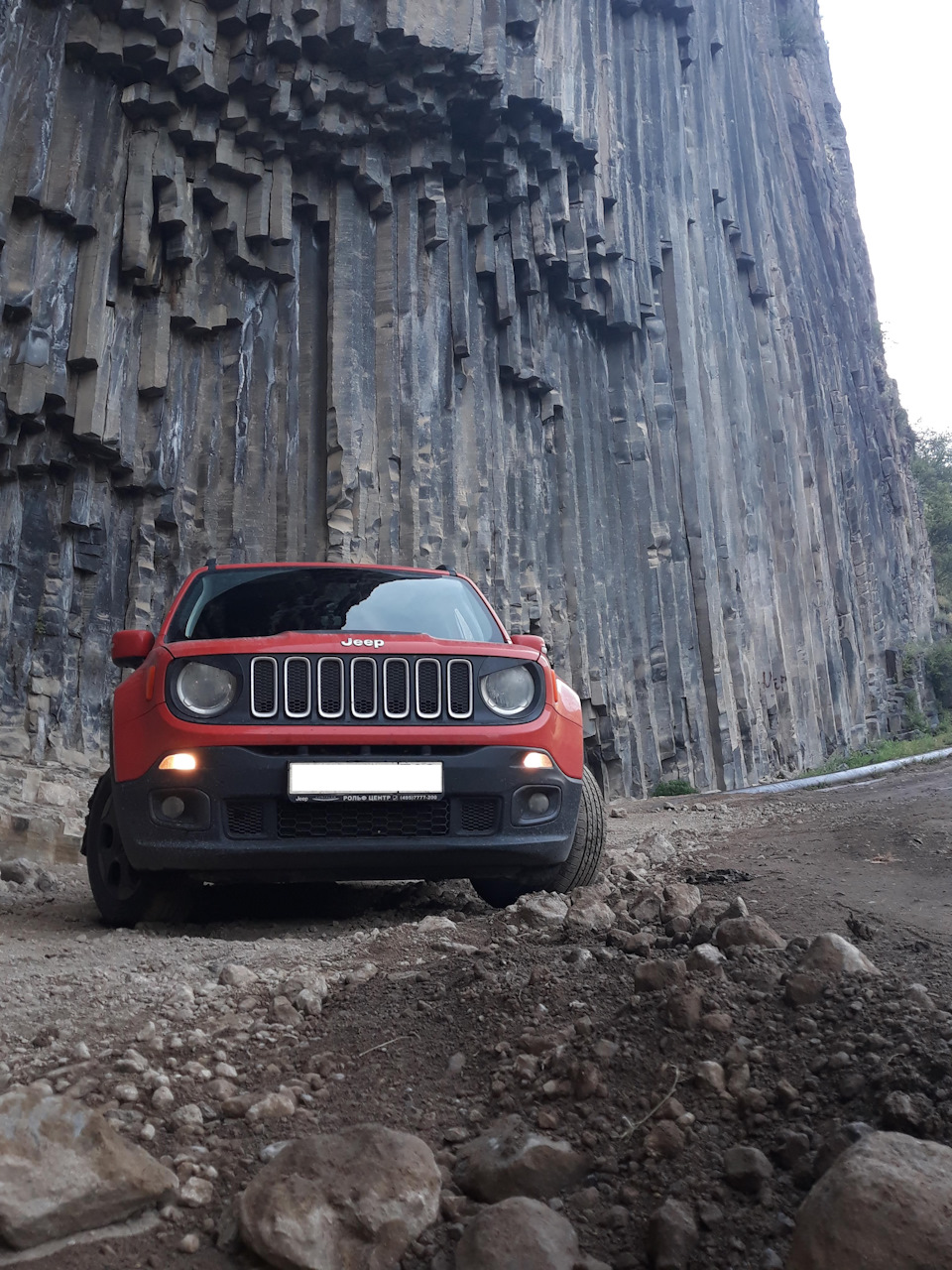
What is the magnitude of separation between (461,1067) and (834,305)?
28069 mm

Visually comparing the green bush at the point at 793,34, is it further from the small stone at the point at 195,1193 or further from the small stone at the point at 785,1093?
the small stone at the point at 195,1193

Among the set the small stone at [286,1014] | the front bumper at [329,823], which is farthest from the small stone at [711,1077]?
the front bumper at [329,823]

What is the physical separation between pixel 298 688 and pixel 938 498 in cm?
4183

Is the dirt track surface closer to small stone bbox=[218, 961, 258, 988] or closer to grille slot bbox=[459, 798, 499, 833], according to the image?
small stone bbox=[218, 961, 258, 988]

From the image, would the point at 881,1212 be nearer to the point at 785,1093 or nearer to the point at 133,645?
the point at 785,1093

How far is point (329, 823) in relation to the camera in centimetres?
409

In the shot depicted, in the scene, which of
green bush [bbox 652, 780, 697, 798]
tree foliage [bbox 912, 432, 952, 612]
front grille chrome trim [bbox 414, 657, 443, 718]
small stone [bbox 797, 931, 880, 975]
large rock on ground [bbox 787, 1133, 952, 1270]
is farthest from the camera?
tree foliage [bbox 912, 432, 952, 612]

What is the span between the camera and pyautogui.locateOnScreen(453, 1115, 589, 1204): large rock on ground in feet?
6.19

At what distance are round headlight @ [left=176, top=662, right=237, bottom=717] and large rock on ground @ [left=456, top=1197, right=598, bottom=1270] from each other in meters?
2.68

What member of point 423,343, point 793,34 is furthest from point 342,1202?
point 793,34

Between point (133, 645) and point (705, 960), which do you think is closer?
point (705, 960)

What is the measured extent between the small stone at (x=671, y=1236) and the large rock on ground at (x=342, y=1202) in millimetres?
381

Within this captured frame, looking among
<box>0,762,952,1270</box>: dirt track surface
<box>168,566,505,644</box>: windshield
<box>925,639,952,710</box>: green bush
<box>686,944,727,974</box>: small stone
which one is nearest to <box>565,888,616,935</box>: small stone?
<box>0,762,952,1270</box>: dirt track surface

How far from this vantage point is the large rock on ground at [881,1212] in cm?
148
